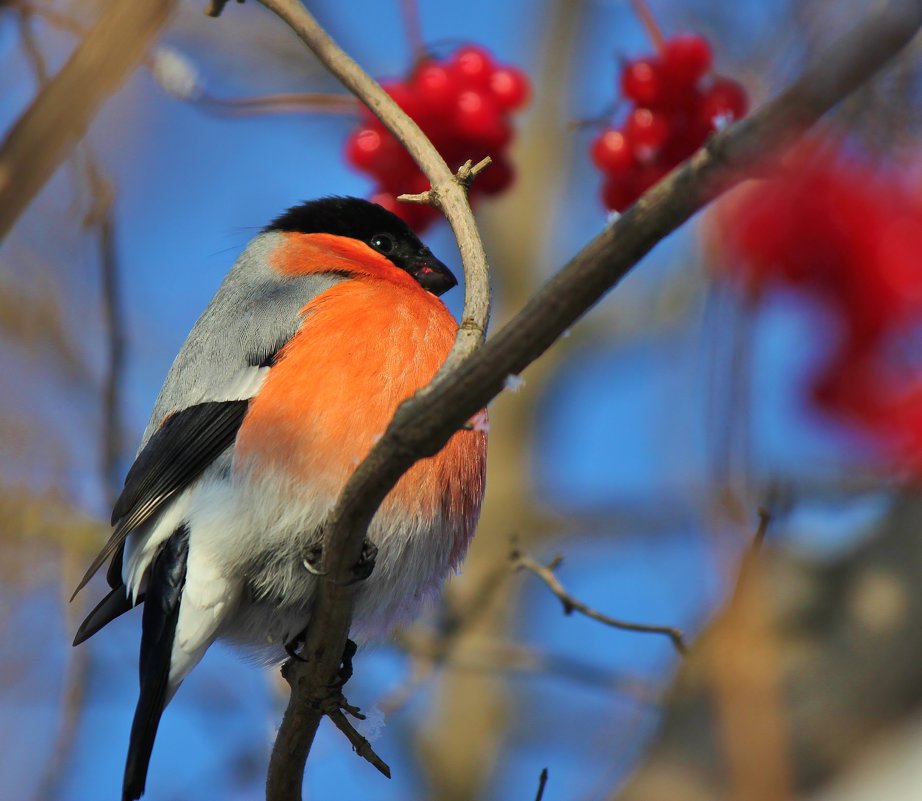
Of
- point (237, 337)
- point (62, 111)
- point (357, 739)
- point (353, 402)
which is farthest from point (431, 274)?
A: point (62, 111)

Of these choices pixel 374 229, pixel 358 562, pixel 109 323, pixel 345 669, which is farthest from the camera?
pixel 374 229

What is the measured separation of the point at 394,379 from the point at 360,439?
0.18m

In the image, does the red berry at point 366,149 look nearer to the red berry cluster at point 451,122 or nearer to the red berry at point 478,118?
the red berry cluster at point 451,122

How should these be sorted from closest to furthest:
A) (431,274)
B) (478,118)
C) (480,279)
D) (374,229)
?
(480,279) < (478,118) < (431,274) < (374,229)

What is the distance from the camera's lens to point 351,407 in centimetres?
262

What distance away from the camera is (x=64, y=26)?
6.15 ft

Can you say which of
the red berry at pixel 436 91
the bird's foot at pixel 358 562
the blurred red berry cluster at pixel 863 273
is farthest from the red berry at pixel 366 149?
the blurred red berry cluster at pixel 863 273

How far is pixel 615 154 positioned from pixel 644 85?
169 mm

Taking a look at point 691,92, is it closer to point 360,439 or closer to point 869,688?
point 360,439

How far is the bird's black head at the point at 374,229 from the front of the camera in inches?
134

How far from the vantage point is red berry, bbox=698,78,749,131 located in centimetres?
261

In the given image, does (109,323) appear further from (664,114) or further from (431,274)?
(664,114)

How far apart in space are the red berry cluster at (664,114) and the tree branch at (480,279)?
65cm

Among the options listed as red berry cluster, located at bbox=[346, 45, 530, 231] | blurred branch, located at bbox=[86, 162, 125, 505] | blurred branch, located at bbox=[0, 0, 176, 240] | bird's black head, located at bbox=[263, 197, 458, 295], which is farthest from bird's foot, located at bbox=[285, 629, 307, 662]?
blurred branch, located at bbox=[0, 0, 176, 240]
